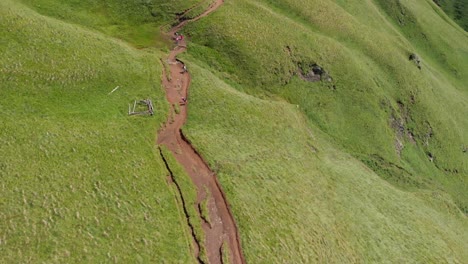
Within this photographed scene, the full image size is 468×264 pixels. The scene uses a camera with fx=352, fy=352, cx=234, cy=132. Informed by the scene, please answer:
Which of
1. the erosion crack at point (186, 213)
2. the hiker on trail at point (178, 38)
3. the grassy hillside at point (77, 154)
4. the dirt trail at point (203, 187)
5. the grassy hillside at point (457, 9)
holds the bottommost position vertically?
the grassy hillside at point (77, 154)

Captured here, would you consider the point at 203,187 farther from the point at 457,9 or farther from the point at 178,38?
the point at 457,9

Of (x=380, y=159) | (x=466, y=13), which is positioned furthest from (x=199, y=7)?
(x=466, y=13)

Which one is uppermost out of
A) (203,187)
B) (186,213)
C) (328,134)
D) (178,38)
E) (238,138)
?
(328,134)

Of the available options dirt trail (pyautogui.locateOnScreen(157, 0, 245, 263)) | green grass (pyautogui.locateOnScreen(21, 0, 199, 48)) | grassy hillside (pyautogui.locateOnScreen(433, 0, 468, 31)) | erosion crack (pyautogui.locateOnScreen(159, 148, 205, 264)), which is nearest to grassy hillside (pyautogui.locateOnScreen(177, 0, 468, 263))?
dirt trail (pyautogui.locateOnScreen(157, 0, 245, 263))

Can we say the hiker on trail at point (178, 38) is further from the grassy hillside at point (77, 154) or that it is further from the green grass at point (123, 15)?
the grassy hillside at point (77, 154)

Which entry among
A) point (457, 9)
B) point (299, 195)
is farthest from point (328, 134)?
point (457, 9)

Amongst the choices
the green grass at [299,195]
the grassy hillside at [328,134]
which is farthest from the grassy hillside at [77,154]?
the grassy hillside at [328,134]

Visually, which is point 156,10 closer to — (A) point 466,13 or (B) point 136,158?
(B) point 136,158
